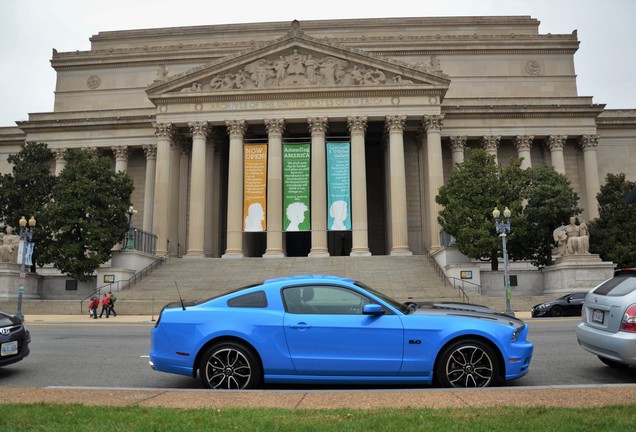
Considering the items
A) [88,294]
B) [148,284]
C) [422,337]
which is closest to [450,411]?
[422,337]

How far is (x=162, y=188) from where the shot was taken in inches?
1602

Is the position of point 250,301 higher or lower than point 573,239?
lower

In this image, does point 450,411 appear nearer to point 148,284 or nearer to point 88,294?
point 148,284

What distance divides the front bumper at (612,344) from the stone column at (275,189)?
96.8 feet

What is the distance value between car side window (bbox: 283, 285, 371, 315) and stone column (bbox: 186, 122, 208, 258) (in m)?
32.0

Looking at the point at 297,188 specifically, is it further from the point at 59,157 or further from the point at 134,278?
the point at 59,157

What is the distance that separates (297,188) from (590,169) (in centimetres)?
2581

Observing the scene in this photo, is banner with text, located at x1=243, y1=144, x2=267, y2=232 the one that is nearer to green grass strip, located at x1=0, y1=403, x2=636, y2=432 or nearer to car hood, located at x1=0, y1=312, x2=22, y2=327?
car hood, located at x1=0, y1=312, x2=22, y2=327

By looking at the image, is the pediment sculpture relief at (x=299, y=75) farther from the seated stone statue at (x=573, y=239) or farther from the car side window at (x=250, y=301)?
the car side window at (x=250, y=301)

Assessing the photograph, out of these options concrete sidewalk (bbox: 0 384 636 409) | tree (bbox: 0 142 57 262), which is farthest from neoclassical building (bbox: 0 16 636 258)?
concrete sidewalk (bbox: 0 384 636 409)

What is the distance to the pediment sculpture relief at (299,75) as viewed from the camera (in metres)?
40.2

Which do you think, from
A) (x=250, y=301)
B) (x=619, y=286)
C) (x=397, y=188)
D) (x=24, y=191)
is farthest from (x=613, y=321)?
(x=24, y=191)

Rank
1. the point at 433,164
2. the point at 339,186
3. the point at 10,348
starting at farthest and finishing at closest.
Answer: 1. the point at 433,164
2. the point at 339,186
3. the point at 10,348

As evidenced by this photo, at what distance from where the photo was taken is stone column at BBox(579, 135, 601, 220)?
4453 centimetres
